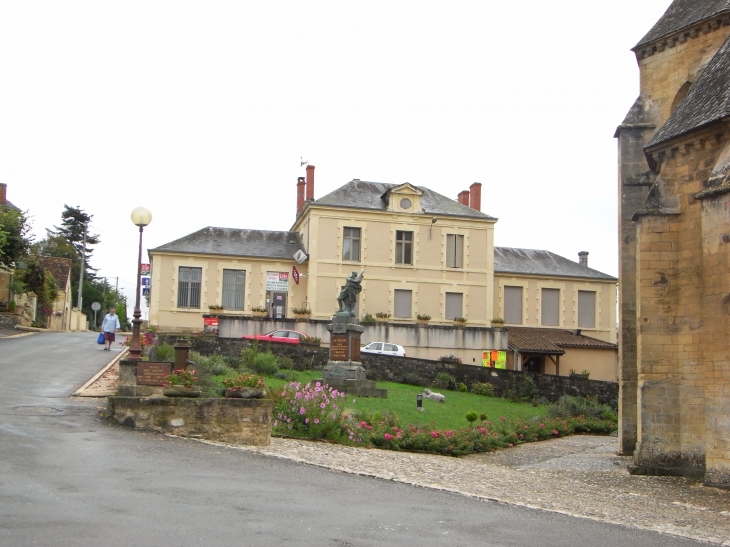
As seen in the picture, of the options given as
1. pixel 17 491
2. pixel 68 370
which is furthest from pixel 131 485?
pixel 68 370

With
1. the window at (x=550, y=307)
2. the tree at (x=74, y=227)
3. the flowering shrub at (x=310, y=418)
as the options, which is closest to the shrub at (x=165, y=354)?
the flowering shrub at (x=310, y=418)

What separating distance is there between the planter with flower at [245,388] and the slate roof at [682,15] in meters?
11.5

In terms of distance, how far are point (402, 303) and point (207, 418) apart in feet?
93.9

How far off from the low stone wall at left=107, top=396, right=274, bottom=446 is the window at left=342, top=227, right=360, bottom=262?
27850mm

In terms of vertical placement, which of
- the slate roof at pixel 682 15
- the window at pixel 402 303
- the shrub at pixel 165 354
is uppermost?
the slate roof at pixel 682 15

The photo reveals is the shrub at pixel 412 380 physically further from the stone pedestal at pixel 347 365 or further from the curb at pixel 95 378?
the curb at pixel 95 378

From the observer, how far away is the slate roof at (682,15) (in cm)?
1617

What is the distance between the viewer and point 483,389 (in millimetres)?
29109

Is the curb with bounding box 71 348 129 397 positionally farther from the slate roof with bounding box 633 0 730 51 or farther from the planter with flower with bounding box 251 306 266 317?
the slate roof with bounding box 633 0 730 51

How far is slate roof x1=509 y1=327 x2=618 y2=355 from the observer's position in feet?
123

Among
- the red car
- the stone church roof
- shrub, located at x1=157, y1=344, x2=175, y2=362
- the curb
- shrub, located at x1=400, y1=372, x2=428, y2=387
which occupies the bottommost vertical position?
shrub, located at x1=400, y1=372, x2=428, y2=387

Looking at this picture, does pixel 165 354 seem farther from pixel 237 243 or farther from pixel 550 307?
pixel 550 307

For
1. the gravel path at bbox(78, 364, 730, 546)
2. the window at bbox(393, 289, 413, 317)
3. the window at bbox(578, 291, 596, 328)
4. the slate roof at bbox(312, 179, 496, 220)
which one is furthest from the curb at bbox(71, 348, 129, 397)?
the window at bbox(578, 291, 596, 328)

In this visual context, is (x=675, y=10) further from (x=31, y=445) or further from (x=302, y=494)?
(x=31, y=445)
